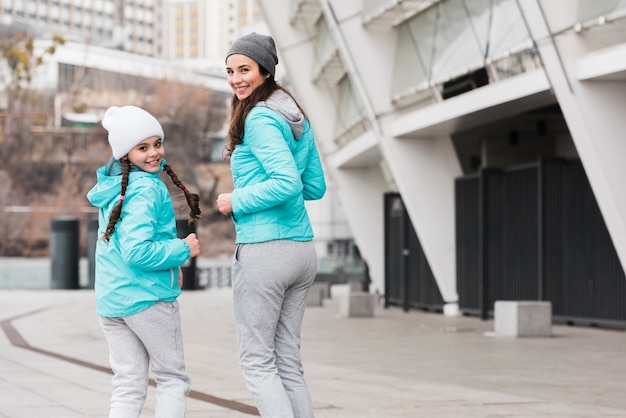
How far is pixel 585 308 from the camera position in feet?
65.0

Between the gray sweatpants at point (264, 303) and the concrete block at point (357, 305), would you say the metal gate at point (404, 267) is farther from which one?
the gray sweatpants at point (264, 303)

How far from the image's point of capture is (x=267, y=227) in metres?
5.32

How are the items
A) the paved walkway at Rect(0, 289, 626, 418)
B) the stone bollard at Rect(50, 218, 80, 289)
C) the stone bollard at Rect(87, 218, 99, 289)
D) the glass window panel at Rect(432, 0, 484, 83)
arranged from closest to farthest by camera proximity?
1. the paved walkway at Rect(0, 289, 626, 418)
2. the glass window panel at Rect(432, 0, 484, 83)
3. the stone bollard at Rect(87, 218, 99, 289)
4. the stone bollard at Rect(50, 218, 80, 289)

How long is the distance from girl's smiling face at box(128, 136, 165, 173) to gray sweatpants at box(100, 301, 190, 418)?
1.89 feet

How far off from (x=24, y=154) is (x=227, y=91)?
4011cm

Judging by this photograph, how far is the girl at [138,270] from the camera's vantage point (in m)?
5.36

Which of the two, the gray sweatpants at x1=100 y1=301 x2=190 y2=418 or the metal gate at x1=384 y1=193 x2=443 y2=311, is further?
the metal gate at x1=384 y1=193 x2=443 y2=311

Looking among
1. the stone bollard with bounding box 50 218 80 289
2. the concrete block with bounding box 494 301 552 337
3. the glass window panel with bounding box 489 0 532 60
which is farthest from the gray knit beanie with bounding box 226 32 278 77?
the stone bollard with bounding box 50 218 80 289

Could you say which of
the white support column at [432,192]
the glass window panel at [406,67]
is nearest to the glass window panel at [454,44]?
the glass window panel at [406,67]

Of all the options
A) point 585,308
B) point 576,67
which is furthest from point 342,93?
point 576,67

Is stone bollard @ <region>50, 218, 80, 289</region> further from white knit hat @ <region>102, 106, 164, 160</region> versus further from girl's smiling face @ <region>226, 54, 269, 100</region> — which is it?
girl's smiling face @ <region>226, 54, 269, 100</region>

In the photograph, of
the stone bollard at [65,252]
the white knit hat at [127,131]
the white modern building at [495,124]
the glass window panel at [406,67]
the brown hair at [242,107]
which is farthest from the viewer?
the stone bollard at [65,252]

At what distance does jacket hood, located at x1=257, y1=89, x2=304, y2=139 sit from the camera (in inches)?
211

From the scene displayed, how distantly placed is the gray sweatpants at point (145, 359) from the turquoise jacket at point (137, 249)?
6 centimetres
